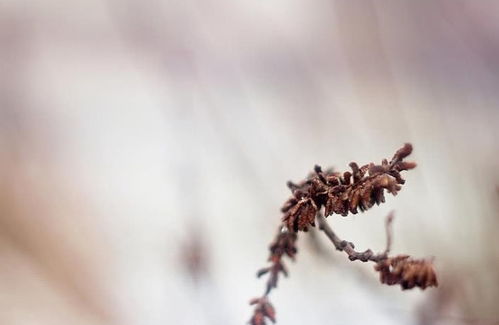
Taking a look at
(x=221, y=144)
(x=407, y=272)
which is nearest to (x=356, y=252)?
(x=407, y=272)

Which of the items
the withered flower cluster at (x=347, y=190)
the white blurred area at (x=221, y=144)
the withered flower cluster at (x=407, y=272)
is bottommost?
the withered flower cluster at (x=407, y=272)

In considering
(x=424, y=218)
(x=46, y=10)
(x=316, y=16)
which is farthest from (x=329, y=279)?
(x=46, y=10)

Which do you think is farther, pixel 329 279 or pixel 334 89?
pixel 334 89

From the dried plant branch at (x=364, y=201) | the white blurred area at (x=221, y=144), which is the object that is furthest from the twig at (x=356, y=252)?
the white blurred area at (x=221, y=144)

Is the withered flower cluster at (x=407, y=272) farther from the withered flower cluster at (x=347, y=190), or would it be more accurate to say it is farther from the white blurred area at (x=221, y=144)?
the white blurred area at (x=221, y=144)

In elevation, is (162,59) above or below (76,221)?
above

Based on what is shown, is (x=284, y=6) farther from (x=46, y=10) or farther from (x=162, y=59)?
(x=46, y=10)
